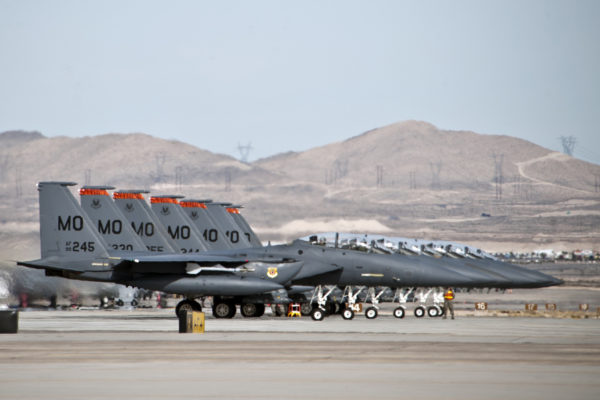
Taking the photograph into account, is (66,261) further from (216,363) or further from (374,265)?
(216,363)

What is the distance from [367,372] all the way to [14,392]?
5.77 metres

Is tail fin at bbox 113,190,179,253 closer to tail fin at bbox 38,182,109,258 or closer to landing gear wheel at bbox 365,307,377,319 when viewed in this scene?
tail fin at bbox 38,182,109,258

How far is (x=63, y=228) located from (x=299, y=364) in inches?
951

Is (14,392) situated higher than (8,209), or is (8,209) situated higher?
(8,209)

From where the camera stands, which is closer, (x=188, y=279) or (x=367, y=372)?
(x=367, y=372)

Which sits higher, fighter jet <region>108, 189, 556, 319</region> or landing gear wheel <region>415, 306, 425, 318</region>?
fighter jet <region>108, 189, 556, 319</region>

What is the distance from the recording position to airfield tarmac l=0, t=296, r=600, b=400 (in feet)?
49.3

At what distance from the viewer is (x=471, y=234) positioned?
171 metres

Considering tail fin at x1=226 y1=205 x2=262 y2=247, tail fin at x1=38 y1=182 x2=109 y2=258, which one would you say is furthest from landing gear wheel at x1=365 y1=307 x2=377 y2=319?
tail fin at x1=226 y1=205 x2=262 y2=247

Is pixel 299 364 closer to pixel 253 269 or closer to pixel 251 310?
pixel 253 269

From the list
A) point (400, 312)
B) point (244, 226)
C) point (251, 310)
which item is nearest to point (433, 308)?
point (400, 312)

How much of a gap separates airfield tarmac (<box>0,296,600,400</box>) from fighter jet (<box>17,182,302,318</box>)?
10023mm

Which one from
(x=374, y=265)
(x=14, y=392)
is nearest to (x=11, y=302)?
(x=374, y=265)

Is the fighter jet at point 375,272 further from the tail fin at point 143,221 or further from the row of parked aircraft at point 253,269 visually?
the tail fin at point 143,221
